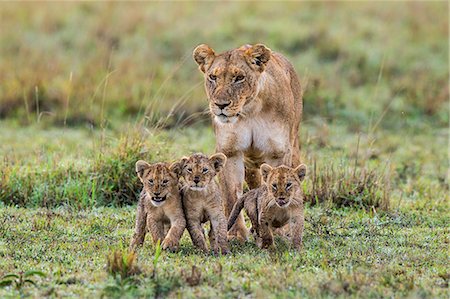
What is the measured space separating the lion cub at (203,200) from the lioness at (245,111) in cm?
60

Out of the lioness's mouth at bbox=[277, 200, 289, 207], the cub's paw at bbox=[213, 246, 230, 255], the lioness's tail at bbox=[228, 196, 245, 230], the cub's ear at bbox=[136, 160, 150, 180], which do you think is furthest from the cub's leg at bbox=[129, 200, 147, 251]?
the lioness's mouth at bbox=[277, 200, 289, 207]

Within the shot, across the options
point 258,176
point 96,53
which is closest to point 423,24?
point 96,53

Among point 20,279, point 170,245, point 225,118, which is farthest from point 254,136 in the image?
point 20,279

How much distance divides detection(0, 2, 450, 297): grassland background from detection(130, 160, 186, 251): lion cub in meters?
0.16

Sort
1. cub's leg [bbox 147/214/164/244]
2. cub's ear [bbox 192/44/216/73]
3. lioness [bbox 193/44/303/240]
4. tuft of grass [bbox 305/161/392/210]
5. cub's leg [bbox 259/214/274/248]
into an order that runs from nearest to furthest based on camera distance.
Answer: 1. cub's leg [bbox 147/214/164/244]
2. cub's leg [bbox 259/214/274/248]
3. lioness [bbox 193/44/303/240]
4. cub's ear [bbox 192/44/216/73]
5. tuft of grass [bbox 305/161/392/210]

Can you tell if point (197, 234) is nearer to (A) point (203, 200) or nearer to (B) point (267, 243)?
(A) point (203, 200)

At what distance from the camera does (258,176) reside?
9258mm

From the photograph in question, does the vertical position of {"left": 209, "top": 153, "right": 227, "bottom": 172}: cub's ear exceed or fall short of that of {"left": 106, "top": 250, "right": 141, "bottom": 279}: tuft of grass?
it exceeds it

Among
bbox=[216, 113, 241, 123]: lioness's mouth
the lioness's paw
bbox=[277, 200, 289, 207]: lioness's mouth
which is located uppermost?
bbox=[216, 113, 241, 123]: lioness's mouth

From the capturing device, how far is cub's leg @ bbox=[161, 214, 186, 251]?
759 centimetres

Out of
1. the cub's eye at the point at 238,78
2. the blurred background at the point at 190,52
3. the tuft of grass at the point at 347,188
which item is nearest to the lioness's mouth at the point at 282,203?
the cub's eye at the point at 238,78

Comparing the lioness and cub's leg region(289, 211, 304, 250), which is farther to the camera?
the lioness

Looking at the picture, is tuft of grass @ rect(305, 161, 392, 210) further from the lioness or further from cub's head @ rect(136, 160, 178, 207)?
cub's head @ rect(136, 160, 178, 207)

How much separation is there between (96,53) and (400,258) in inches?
404
